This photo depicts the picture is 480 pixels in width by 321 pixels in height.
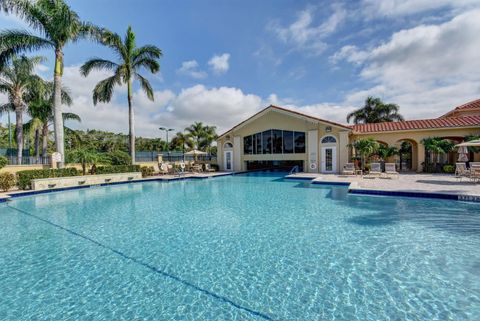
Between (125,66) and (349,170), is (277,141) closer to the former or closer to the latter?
(349,170)

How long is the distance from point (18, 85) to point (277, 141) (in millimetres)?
24381

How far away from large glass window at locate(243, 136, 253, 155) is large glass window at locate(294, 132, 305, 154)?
193 inches

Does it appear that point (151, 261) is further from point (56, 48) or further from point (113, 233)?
point (56, 48)

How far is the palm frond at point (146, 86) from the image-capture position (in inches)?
839

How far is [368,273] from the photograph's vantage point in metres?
4.24

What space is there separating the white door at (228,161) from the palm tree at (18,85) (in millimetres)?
18467

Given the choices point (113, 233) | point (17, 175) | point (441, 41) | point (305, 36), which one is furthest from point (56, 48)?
point (441, 41)

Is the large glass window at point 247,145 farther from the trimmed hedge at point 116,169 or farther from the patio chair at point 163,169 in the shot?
the trimmed hedge at point 116,169

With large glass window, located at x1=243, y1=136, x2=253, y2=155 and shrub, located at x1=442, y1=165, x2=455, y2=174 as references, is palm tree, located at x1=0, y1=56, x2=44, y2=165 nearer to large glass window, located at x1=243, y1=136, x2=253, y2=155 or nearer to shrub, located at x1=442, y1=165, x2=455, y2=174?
large glass window, located at x1=243, y1=136, x2=253, y2=155

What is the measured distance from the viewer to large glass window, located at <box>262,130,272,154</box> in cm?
2364

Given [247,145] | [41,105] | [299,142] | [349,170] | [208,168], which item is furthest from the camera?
[208,168]

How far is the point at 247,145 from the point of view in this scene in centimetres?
2511

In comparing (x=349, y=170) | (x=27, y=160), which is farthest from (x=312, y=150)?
(x=27, y=160)

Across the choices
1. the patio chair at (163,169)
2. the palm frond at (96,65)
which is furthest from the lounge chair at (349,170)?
the palm frond at (96,65)
